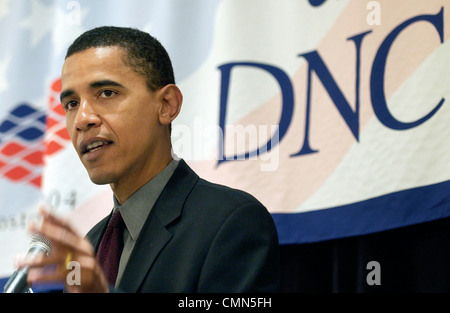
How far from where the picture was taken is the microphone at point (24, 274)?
846 millimetres

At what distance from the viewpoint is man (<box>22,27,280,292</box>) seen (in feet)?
3.04

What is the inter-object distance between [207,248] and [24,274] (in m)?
0.26

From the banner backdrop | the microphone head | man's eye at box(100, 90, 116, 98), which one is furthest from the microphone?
the banner backdrop

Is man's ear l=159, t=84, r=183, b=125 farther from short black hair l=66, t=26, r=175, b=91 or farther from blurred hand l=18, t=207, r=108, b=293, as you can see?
blurred hand l=18, t=207, r=108, b=293

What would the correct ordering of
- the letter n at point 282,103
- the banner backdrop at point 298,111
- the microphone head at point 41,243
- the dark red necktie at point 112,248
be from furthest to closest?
the letter n at point 282,103, the banner backdrop at point 298,111, the dark red necktie at point 112,248, the microphone head at point 41,243

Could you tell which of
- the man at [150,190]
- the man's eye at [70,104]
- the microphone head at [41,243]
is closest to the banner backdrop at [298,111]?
the man at [150,190]

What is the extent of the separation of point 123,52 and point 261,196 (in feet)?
2.61

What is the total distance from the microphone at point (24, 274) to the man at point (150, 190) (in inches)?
0.7

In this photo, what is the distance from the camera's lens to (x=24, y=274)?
857mm

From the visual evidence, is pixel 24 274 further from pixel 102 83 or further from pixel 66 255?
pixel 102 83

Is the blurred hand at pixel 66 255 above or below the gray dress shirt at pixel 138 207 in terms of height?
below

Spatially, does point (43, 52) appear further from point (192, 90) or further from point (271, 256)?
point (271, 256)

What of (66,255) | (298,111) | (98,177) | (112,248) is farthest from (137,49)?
(298,111)

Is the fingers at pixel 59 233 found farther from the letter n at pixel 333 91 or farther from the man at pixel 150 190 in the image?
the letter n at pixel 333 91
